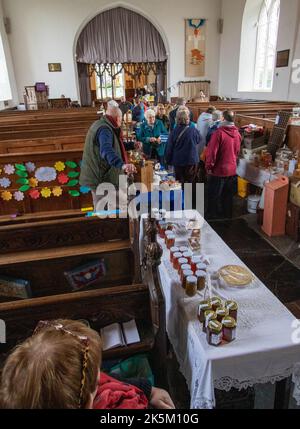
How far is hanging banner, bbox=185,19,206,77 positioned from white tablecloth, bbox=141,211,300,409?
47.2 feet

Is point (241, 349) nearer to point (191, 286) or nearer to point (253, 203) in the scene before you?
point (191, 286)

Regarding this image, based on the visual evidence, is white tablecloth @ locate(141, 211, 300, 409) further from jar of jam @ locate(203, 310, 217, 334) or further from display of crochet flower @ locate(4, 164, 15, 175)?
display of crochet flower @ locate(4, 164, 15, 175)

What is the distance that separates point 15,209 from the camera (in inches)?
164

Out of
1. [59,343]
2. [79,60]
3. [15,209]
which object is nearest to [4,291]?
[59,343]

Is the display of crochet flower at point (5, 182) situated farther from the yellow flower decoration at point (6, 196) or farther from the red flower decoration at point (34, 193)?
the red flower decoration at point (34, 193)

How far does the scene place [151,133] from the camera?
17.7ft

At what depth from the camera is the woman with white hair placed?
207 inches

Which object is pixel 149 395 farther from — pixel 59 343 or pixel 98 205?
pixel 98 205

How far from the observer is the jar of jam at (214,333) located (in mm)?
1512

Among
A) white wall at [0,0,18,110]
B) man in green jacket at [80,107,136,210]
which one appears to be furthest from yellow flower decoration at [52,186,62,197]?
white wall at [0,0,18,110]

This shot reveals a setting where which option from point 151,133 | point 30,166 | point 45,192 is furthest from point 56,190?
point 151,133

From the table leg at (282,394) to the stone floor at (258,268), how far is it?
0.47 feet

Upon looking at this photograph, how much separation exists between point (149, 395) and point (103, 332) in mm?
500

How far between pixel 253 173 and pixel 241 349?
3.89 metres
